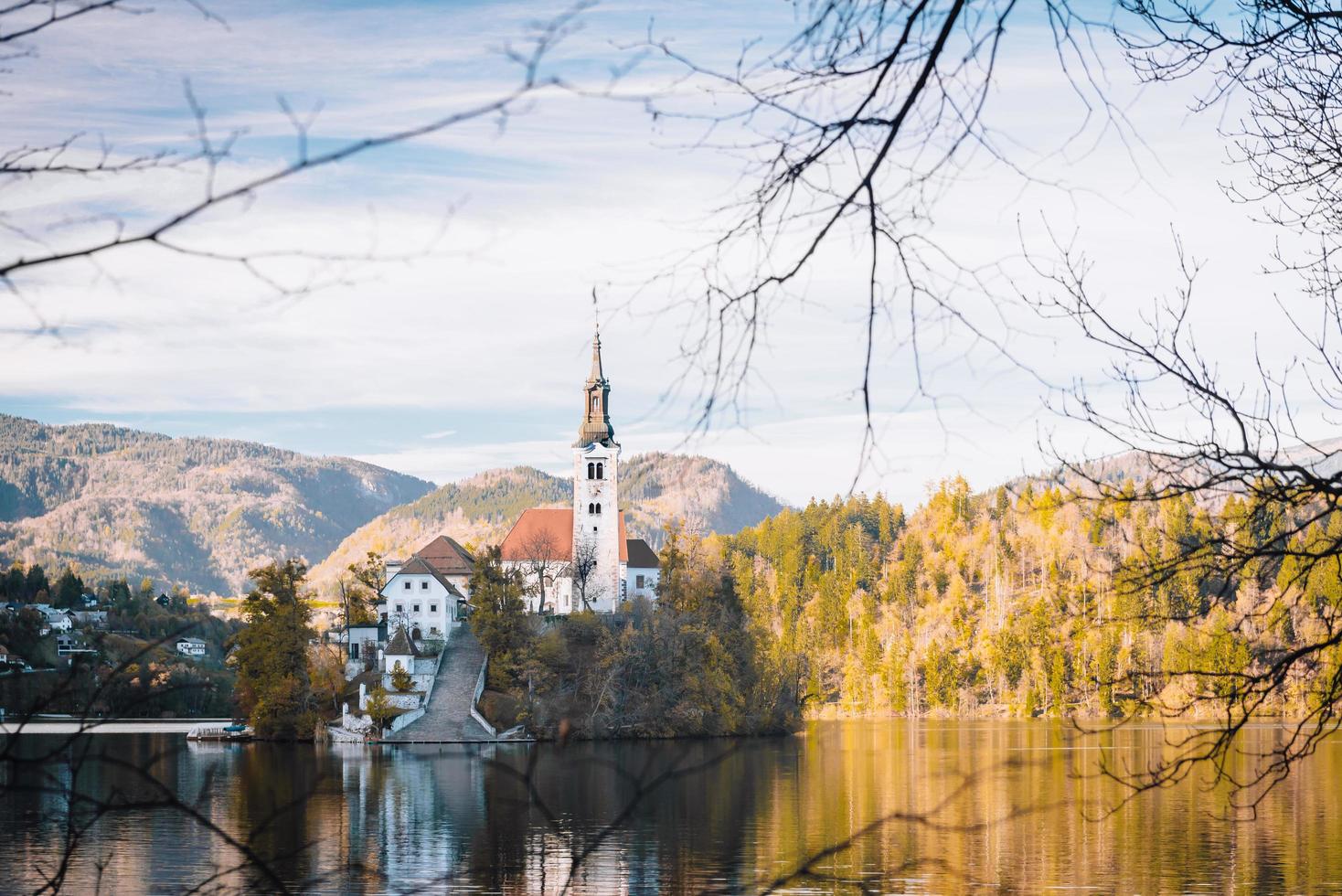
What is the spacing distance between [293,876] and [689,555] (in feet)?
136

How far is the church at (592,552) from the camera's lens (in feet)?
218

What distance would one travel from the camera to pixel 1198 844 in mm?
27125

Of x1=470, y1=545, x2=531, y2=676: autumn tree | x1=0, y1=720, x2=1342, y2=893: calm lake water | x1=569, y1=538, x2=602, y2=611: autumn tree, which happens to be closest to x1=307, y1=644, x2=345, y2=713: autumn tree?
x1=470, y1=545, x2=531, y2=676: autumn tree

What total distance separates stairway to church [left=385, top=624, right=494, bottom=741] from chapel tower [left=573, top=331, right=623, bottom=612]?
7.49 meters

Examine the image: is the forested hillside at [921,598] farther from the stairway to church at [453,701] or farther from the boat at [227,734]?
the boat at [227,734]

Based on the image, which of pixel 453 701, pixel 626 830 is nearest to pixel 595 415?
pixel 453 701

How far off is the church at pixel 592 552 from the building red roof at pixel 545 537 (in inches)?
3.0

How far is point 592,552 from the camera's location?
66.9 metres

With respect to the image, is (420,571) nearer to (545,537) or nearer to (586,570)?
(586,570)

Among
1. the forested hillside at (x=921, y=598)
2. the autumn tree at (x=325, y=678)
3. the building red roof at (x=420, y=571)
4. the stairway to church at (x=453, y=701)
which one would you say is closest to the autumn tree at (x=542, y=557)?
the building red roof at (x=420, y=571)

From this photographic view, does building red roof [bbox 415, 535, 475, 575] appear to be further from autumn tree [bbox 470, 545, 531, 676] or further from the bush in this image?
the bush

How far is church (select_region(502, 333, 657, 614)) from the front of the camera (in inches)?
2621

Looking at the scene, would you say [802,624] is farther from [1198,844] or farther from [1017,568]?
[1198,844]

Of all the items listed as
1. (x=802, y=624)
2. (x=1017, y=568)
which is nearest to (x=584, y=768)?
(x=802, y=624)
